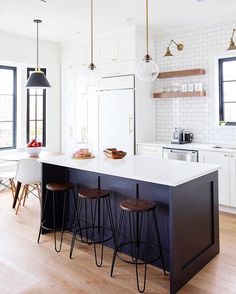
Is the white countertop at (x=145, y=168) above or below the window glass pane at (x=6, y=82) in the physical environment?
below

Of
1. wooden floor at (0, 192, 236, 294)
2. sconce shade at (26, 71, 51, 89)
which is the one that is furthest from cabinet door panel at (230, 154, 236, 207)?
sconce shade at (26, 71, 51, 89)

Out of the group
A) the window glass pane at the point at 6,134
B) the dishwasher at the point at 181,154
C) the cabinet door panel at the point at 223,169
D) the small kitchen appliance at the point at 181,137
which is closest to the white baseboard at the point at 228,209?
the cabinet door panel at the point at 223,169

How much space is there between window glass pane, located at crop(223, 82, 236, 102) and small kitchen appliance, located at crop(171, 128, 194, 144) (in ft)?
2.83

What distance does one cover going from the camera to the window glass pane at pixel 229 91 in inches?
198

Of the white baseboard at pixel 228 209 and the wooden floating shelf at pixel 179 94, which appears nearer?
the white baseboard at pixel 228 209

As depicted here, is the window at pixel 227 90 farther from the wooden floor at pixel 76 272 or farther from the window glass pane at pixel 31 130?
the window glass pane at pixel 31 130

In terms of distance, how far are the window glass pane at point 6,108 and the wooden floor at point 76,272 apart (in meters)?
3.25

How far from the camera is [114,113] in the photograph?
18.6ft

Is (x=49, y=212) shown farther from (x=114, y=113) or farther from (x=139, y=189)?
(x=114, y=113)

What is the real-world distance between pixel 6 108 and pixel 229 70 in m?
4.37

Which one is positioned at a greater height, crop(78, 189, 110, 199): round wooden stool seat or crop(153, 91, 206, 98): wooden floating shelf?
crop(153, 91, 206, 98): wooden floating shelf

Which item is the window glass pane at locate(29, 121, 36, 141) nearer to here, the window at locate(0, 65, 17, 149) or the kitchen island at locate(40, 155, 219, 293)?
the window at locate(0, 65, 17, 149)

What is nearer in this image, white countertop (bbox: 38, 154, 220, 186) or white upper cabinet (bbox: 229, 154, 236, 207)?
white countertop (bbox: 38, 154, 220, 186)

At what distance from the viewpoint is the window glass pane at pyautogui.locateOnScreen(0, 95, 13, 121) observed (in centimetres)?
627
